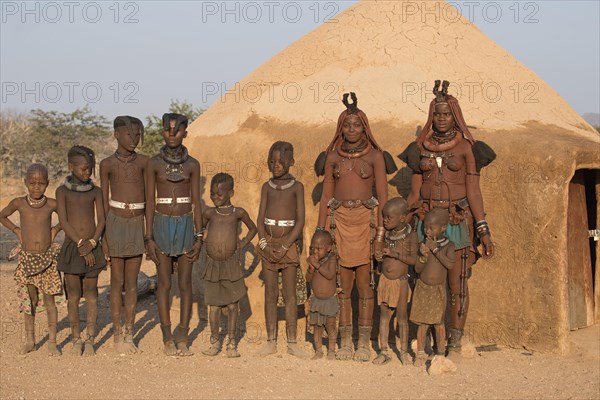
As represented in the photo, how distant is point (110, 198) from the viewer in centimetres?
540

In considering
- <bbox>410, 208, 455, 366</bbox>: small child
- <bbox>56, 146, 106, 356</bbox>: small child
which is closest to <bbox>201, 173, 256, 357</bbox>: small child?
<bbox>56, 146, 106, 356</bbox>: small child

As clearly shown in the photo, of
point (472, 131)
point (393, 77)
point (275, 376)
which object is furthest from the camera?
point (393, 77)

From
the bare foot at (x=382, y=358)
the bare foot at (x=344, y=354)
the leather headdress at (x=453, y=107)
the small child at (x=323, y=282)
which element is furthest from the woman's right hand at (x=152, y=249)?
the leather headdress at (x=453, y=107)

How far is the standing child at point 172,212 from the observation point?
208 inches

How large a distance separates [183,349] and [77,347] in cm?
84

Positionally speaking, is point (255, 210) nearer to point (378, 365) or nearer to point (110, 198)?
point (110, 198)

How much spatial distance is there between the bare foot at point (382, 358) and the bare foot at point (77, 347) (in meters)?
2.30

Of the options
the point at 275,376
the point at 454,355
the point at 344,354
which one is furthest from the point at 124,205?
the point at 454,355

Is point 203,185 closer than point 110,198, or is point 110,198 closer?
point 110,198

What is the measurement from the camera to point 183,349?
17.9ft

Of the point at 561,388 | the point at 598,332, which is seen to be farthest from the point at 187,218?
the point at 598,332

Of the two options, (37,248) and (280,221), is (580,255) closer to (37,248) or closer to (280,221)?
(280,221)

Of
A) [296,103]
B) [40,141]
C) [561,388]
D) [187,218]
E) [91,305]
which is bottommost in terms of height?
[561,388]

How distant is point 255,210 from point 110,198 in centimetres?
143
